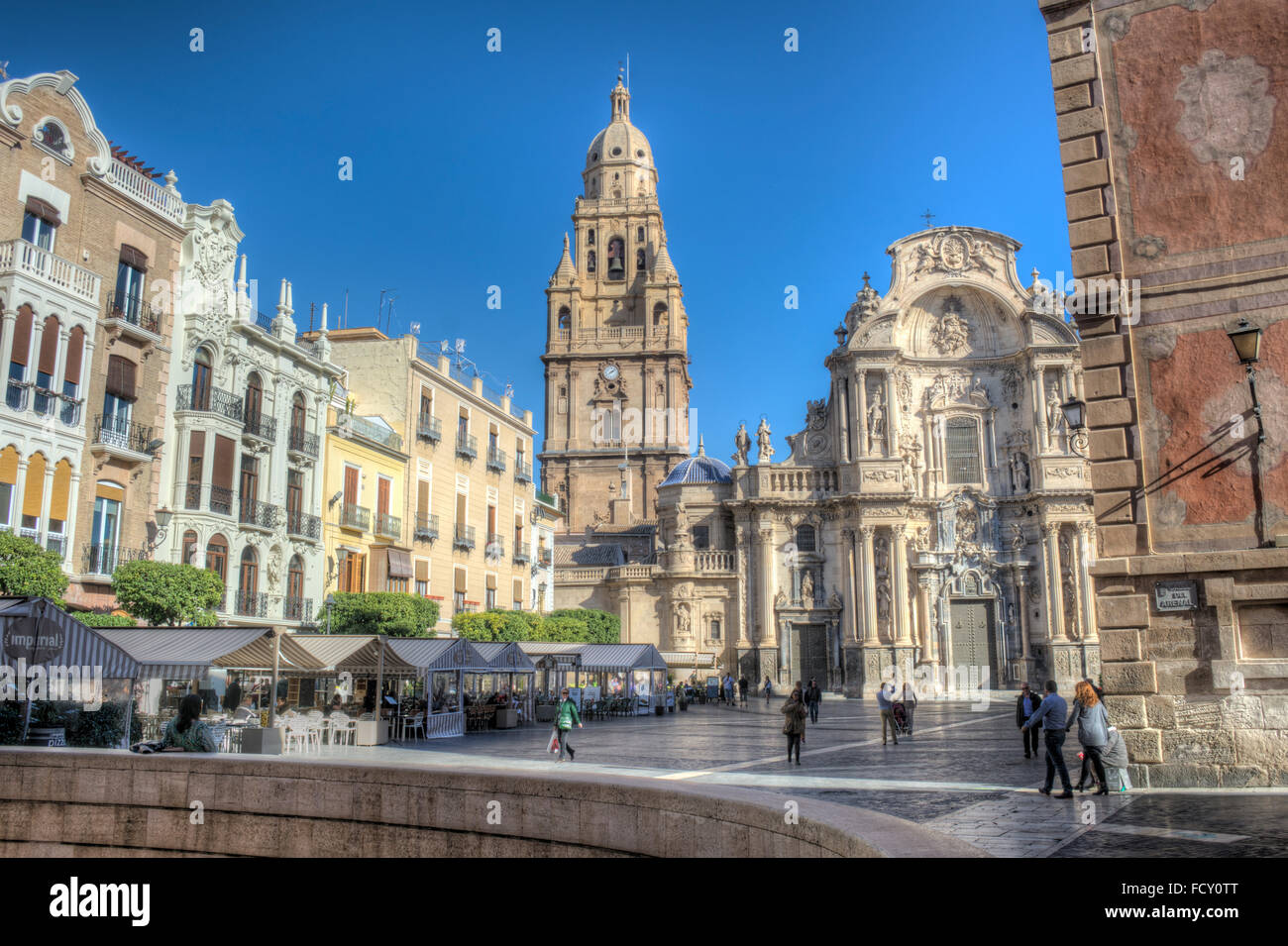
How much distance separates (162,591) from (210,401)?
22.2ft

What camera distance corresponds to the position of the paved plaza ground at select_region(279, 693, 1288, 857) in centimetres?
848

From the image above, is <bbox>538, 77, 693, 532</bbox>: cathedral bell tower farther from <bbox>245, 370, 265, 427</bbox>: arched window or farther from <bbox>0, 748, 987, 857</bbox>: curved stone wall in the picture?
<bbox>0, 748, 987, 857</bbox>: curved stone wall

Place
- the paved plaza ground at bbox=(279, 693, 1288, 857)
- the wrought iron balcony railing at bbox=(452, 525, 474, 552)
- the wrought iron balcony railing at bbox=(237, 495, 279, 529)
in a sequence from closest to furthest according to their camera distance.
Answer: the paved plaza ground at bbox=(279, 693, 1288, 857) → the wrought iron balcony railing at bbox=(237, 495, 279, 529) → the wrought iron balcony railing at bbox=(452, 525, 474, 552)

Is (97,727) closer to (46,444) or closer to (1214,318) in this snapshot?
(46,444)

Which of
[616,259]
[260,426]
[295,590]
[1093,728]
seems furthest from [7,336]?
[616,259]

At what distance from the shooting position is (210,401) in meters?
28.5

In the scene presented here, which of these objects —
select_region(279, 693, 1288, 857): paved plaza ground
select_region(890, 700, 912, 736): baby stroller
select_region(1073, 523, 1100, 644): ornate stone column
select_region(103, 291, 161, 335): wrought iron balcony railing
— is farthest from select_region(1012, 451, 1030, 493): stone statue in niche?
select_region(103, 291, 161, 335): wrought iron balcony railing

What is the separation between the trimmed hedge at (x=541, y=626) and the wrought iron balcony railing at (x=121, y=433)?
34.8ft

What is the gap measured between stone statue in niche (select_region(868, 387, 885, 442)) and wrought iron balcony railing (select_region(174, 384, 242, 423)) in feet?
98.8

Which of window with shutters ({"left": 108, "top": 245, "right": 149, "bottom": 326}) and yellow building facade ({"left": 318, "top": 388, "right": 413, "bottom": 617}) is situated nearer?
window with shutters ({"left": 108, "top": 245, "right": 149, "bottom": 326})

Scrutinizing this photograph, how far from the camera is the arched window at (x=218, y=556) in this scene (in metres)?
27.9

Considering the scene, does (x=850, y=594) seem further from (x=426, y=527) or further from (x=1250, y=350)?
(x=1250, y=350)
